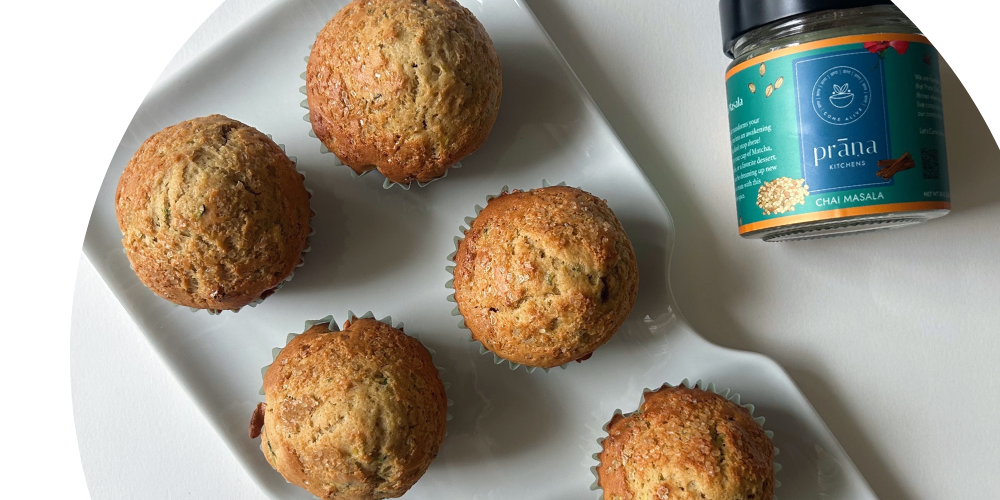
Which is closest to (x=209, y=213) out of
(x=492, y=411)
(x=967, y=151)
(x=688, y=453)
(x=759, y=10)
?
(x=492, y=411)

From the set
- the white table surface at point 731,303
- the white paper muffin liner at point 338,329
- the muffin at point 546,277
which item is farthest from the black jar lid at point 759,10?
the white paper muffin liner at point 338,329

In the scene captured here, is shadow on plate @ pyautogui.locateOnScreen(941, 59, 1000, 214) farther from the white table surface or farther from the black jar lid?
the black jar lid

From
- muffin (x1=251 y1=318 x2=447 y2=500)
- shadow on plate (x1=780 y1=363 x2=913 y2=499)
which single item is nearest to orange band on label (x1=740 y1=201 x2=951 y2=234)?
shadow on plate (x1=780 y1=363 x2=913 y2=499)

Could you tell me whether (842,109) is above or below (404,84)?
below

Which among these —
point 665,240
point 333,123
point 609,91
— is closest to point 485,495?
point 665,240

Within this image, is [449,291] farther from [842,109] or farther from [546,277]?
[842,109]

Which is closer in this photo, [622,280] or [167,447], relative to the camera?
[622,280]

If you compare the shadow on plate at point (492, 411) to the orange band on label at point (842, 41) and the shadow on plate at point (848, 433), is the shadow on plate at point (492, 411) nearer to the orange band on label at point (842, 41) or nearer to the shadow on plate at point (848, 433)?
the shadow on plate at point (848, 433)

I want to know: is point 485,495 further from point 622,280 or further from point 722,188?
point 722,188
